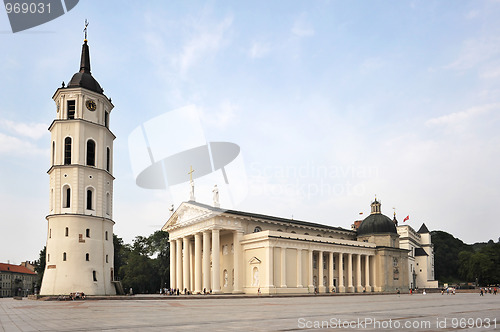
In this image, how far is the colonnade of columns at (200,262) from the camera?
61719 mm

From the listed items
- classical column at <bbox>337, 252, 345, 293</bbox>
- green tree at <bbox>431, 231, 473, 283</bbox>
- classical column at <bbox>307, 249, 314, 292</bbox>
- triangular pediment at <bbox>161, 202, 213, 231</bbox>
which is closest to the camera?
triangular pediment at <bbox>161, 202, 213, 231</bbox>

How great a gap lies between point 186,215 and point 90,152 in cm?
2069

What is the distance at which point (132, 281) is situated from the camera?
81.8 metres

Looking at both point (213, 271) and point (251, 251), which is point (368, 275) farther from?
point (213, 271)

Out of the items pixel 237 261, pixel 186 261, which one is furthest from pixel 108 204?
pixel 186 261

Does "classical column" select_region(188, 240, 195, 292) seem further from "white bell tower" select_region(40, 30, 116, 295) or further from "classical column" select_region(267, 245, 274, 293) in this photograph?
"white bell tower" select_region(40, 30, 116, 295)

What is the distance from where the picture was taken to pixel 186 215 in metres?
70.9

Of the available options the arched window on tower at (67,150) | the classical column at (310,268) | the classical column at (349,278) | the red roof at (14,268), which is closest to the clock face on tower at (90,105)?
the arched window on tower at (67,150)

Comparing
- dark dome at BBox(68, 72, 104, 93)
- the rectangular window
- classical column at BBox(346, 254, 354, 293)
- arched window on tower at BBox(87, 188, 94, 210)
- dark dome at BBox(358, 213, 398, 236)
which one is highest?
dark dome at BBox(68, 72, 104, 93)

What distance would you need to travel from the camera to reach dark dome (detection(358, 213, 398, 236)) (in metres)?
83.7

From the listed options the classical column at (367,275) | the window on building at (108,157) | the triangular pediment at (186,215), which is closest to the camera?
the window on building at (108,157)

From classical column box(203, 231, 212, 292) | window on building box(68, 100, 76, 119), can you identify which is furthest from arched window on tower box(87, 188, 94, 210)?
classical column box(203, 231, 212, 292)

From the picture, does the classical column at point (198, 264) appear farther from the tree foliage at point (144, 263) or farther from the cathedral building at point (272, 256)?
the tree foliage at point (144, 263)

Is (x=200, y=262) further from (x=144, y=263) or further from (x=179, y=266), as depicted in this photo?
(x=144, y=263)
